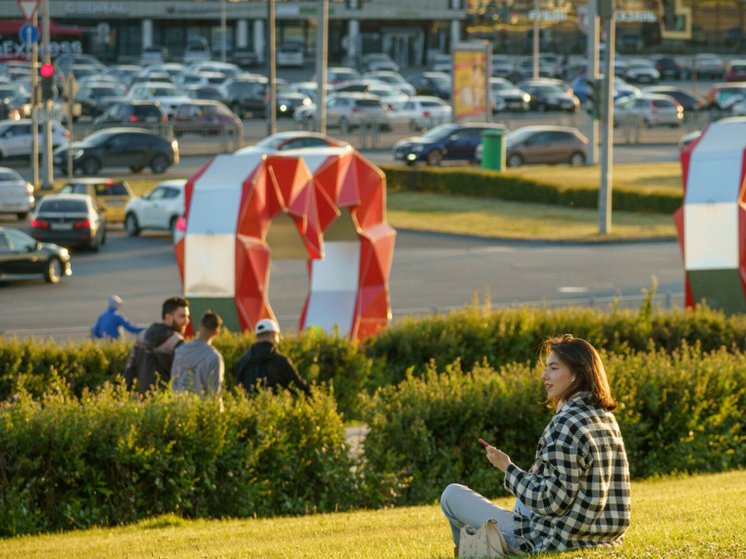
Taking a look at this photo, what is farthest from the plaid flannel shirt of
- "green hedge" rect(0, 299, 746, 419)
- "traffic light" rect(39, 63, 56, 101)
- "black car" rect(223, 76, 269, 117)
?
"black car" rect(223, 76, 269, 117)

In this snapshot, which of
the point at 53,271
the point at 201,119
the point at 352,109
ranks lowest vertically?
the point at 53,271

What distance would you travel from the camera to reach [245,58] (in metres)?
77.7

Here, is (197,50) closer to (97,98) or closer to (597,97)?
(97,98)

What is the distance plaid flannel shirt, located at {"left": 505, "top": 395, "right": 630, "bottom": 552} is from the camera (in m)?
4.93

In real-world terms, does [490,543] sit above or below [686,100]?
below

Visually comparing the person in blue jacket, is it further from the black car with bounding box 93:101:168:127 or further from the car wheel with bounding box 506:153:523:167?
the black car with bounding box 93:101:168:127

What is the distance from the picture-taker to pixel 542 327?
13.4 meters

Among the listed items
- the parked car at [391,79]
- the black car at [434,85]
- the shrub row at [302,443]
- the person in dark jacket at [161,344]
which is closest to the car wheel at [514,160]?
the parked car at [391,79]

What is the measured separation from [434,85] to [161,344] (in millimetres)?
56658

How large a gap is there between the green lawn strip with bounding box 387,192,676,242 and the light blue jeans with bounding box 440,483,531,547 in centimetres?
2237

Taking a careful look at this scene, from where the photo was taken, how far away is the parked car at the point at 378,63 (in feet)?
248

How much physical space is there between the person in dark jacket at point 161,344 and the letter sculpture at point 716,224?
816 centimetres

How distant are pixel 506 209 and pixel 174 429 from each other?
25510 mm

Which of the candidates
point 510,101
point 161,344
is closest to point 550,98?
point 510,101
